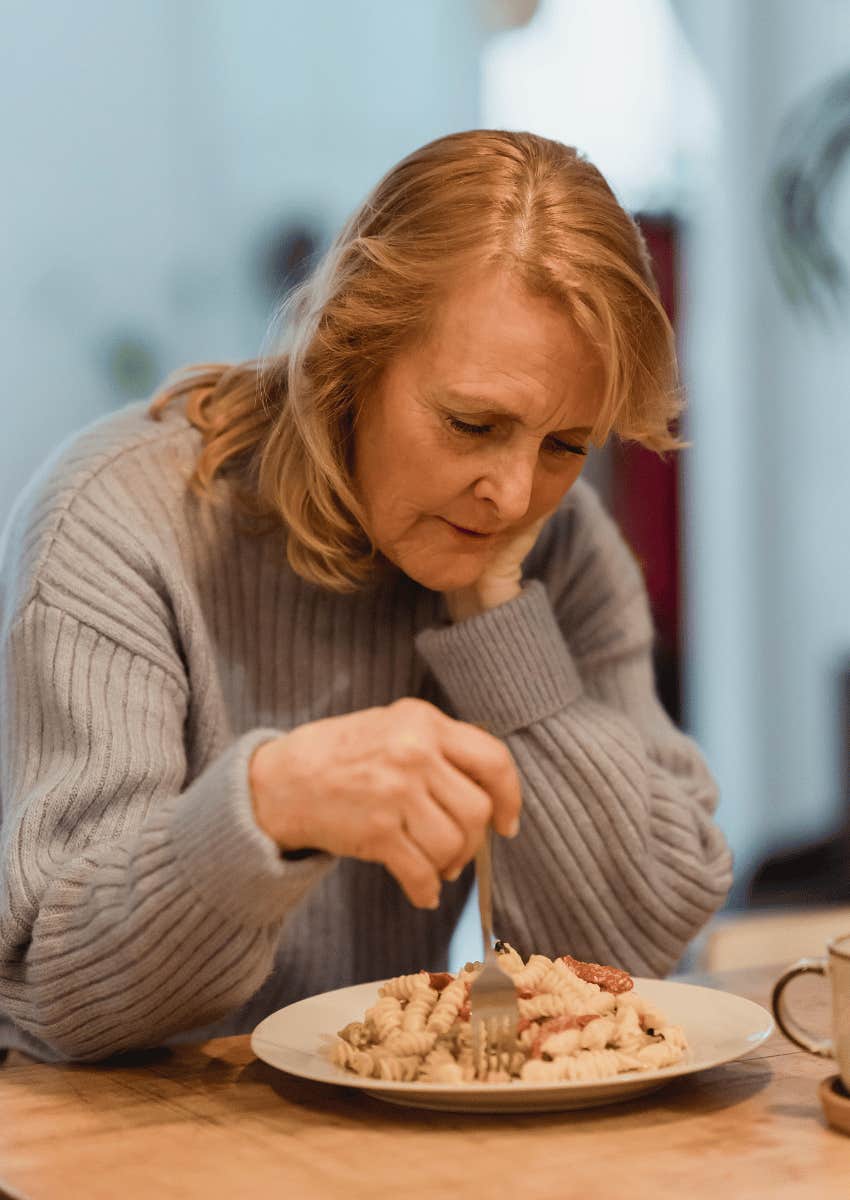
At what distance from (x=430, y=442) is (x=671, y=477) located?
2530mm

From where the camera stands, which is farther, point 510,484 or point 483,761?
point 510,484

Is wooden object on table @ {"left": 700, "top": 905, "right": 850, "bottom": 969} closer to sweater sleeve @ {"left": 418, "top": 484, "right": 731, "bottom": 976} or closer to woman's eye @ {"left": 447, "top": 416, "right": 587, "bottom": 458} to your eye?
sweater sleeve @ {"left": 418, "top": 484, "right": 731, "bottom": 976}

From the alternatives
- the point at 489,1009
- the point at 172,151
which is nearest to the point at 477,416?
the point at 489,1009

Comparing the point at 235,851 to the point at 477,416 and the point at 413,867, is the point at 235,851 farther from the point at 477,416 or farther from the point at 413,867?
the point at 477,416

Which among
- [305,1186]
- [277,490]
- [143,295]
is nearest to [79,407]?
[143,295]

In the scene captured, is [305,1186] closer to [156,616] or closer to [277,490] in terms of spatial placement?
[156,616]

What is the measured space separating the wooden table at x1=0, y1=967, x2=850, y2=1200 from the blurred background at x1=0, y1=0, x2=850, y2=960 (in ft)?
5.32

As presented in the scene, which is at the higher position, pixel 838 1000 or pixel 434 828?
pixel 434 828

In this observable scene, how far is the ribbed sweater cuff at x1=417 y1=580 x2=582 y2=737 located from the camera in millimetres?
1429

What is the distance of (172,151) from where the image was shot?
10.2 feet

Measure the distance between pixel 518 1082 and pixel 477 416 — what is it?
1.82 ft

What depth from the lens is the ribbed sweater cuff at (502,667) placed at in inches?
56.2

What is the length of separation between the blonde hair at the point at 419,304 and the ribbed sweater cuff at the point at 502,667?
11cm

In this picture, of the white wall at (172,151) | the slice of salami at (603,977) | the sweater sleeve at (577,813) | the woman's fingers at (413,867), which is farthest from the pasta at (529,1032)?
the white wall at (172,151)
